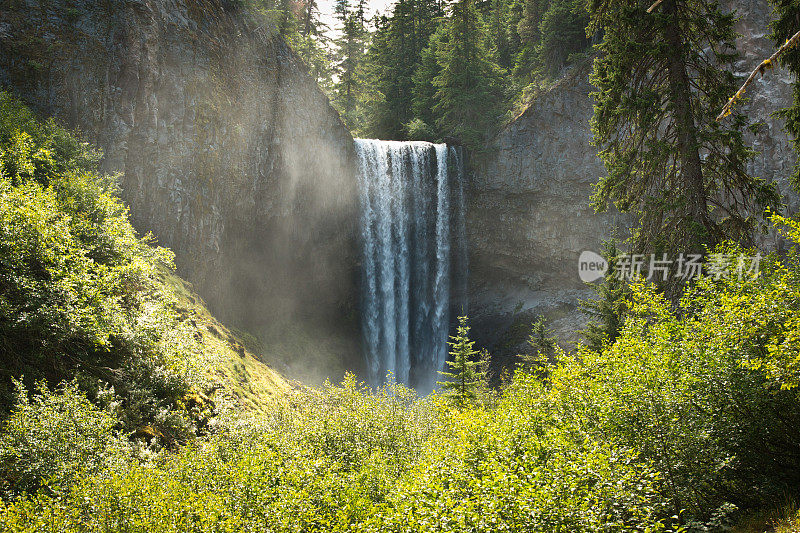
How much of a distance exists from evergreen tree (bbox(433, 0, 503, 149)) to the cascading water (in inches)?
Answer: 96.3

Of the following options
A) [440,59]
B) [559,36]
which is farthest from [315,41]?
[559,36]

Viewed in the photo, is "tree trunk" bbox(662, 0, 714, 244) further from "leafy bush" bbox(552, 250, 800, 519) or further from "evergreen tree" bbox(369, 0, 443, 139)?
"evergreen tree" bbox(369, 0, 443, 139)

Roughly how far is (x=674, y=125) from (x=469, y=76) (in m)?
26.6

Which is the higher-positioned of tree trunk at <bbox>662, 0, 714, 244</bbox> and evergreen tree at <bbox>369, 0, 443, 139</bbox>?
evergreen tree at <bbox>369, 0, 443, 139</bbox>

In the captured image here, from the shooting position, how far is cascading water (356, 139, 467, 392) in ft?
105

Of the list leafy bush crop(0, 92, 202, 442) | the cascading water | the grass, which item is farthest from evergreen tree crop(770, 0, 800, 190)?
the cascading water

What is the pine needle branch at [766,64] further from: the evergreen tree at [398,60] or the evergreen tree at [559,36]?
the evergreen tree at [398,60]

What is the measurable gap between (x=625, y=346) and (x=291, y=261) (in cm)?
2492

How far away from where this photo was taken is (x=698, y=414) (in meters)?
6.60

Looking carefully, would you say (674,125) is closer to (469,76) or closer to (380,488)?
(380,488)

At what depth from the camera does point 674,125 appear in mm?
10617

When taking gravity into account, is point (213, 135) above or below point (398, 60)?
below

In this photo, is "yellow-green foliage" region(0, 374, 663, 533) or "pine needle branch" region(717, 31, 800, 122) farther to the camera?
"yellow-green foliage" region(0, 374, 663, 533)

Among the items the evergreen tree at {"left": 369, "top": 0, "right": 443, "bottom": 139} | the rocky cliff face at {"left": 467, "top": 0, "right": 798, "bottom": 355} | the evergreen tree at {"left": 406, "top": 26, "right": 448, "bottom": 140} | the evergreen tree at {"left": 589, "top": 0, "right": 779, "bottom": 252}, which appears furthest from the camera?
the evergreen tree at {"left": 369, "top": 0, "right": 443, "bottom": 139}
